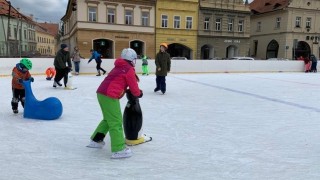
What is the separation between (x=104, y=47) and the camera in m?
30.9

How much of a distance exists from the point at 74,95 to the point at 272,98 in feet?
18.4

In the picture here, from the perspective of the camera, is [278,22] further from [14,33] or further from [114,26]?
[14,33]

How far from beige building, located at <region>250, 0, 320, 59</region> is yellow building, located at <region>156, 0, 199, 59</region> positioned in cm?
1275

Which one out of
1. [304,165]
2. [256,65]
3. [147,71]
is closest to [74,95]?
[304,165]

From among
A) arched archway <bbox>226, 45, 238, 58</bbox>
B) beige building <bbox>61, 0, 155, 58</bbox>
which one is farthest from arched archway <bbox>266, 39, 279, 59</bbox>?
beige building <bbox>61, 0, 155, 58</bbox>

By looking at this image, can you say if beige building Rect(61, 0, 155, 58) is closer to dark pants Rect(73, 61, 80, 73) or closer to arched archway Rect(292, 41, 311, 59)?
dark pants Rect(73, 61, 80, 73)

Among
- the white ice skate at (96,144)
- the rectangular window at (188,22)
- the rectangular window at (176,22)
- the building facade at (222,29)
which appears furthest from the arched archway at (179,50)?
the white ice skate at (96,144)

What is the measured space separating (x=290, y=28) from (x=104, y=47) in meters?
23.2

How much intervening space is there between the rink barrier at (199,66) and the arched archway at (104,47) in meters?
12.6

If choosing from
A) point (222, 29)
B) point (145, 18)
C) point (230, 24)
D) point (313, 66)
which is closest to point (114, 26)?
point (145, 18)

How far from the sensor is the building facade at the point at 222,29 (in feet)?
111

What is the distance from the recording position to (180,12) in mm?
32750

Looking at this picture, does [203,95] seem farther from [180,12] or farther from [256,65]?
[180,12]


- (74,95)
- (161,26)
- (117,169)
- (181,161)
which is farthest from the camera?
(161,26)
